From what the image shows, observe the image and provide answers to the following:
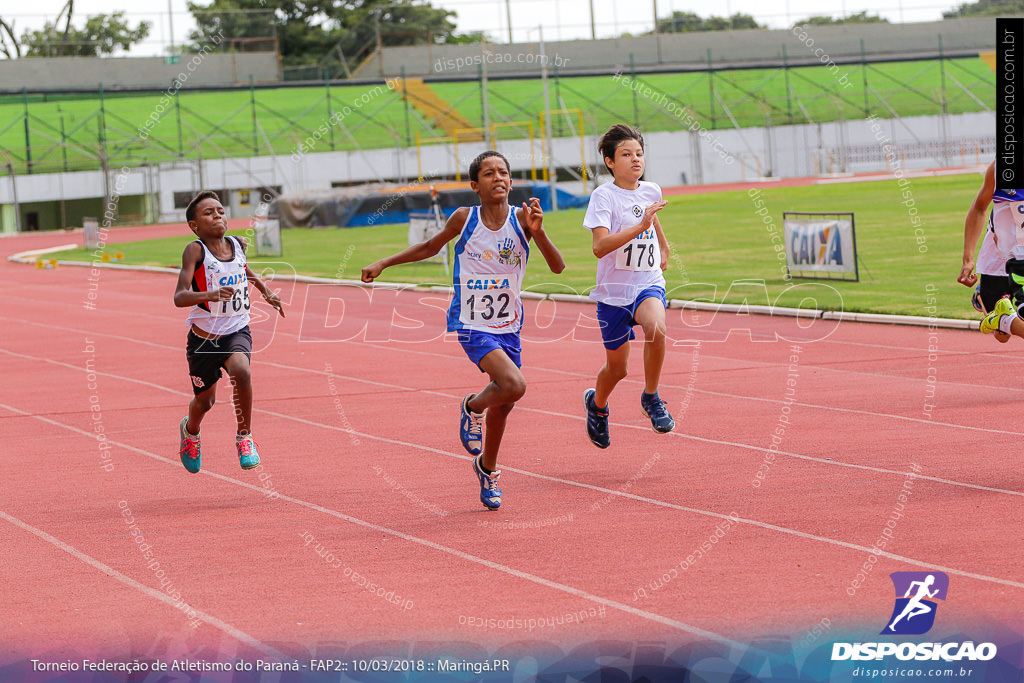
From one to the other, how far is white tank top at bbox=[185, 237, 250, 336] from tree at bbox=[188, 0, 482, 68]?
69.5 m

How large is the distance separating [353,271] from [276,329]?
8752mm

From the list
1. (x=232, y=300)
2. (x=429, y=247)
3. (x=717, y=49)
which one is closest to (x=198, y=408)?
(x=232, y=300)

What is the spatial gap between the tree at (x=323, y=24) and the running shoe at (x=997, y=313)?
70358 millimetres

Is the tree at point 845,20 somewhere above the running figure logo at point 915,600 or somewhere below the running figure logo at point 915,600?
above

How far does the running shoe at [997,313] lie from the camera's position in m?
7.60

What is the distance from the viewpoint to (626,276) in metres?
8.23

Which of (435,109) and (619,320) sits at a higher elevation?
(435,109)

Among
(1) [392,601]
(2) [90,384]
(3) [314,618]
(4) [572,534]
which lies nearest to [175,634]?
(3) [314,618]

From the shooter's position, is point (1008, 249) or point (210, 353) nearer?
point (1008, 249)

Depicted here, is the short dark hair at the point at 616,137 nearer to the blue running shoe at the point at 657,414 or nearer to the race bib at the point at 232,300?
the blue running shoe at the point at 657,414

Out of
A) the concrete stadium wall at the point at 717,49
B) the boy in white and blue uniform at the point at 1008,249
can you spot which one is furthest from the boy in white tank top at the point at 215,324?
the concrete stadium wall at the point at 717,49

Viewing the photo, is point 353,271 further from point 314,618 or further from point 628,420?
point 314,618

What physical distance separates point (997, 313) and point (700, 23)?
79042 millimetres

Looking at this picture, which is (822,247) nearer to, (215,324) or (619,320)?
(619,320)
